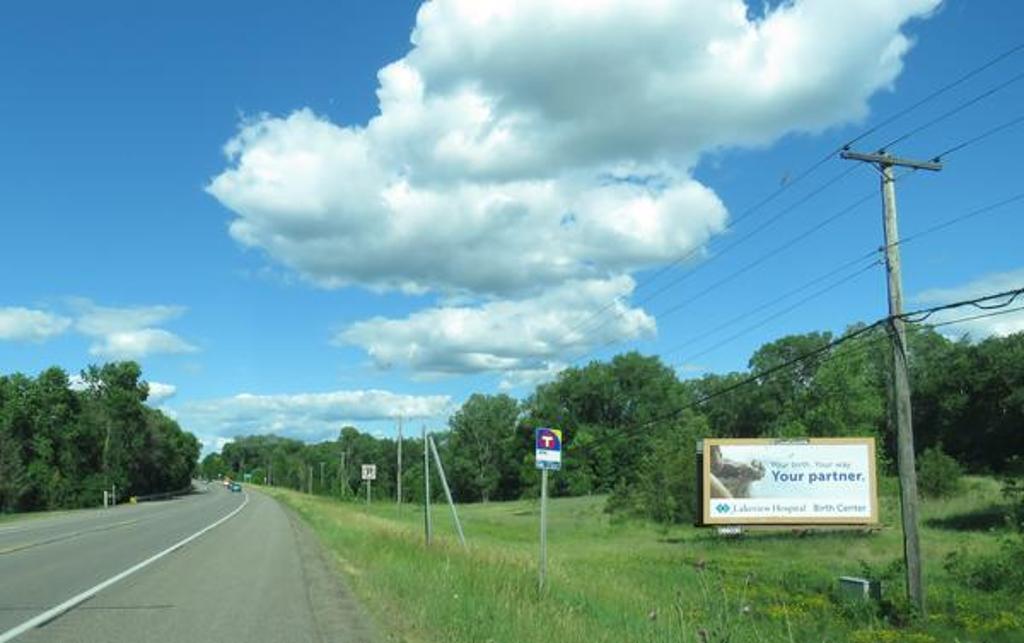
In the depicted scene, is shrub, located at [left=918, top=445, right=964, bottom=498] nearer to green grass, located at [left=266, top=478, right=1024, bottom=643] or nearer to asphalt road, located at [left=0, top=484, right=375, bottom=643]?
green grass, located at [left=266, top=478, right=1024, bottom=643]

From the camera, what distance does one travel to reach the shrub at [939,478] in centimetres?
5197

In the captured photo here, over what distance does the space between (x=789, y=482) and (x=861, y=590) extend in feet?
64.5

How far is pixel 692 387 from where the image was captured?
135 meters

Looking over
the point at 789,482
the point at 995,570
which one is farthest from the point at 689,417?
the point at 995,570

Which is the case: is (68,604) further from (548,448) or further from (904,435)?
(904,435)

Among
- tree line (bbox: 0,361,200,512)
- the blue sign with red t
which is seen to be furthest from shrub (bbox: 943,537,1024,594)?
tree line (bbox: 0,361,200,512)

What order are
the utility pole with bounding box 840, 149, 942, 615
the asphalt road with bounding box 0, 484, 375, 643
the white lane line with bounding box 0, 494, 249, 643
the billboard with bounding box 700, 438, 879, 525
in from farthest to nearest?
the billboard with bounding box 700, 438, 879, 525
the utility pole with bounding box 840, 149, 942, 615
the asphalt road with bounding box 0, 484, 375, 643
the white lane line with bounding box 0, 494, 249, 643

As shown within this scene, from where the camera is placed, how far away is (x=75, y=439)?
104m

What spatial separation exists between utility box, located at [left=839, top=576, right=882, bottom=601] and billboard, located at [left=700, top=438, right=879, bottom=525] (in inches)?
732

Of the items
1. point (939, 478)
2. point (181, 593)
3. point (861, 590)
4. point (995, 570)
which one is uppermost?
point (939, 478)

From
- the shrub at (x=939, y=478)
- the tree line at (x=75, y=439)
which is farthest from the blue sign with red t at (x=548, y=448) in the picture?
the tree line at (x=75, y=439)

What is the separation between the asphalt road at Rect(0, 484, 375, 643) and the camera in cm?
1143

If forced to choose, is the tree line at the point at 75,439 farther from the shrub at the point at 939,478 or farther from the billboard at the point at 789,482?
the shrub at the point at 939,478

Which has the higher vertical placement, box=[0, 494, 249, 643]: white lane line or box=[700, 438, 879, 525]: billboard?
box=[700, 438, 879, 525]: billboard
